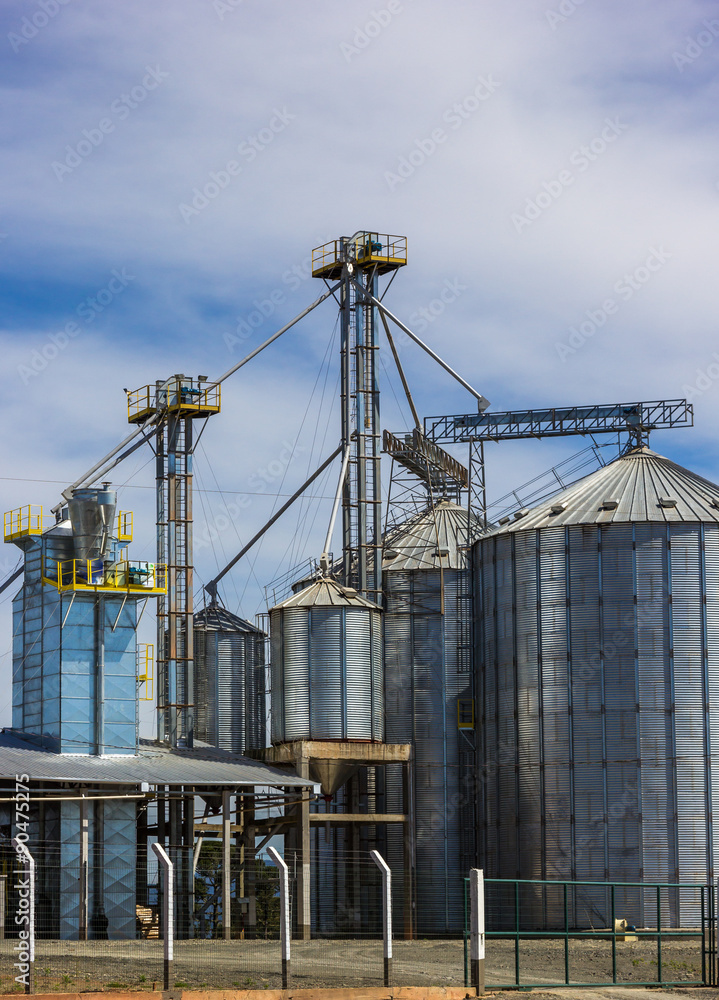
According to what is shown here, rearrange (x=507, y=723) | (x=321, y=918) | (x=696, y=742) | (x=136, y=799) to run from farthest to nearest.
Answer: (x=321, y=918)
(x=507, y=723)
(x=696, y=742)
(x=136, y=799)

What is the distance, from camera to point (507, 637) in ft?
187

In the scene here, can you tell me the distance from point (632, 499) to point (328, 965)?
26.0 metres

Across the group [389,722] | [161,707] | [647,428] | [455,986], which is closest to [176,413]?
[161,707]

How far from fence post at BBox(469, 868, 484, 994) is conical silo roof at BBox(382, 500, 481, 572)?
3354 cm

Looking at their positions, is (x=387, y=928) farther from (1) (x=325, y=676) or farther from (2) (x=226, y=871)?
(1) (x=325, y=676)

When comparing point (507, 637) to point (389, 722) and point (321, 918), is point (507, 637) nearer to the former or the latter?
point (389, 722)

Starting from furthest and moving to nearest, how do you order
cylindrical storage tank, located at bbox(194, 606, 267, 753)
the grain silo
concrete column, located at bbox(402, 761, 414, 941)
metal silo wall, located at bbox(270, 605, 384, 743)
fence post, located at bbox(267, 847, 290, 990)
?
cylindrical storage tank, located at bbox(194, 606, 267, 753), the grain silo, concrete column, located at bbox(402, 761, 414, 941), metal silo wall, located at bbox(270, 605, 384, 743), fence post, located at bbox(267, 847, 290, 990)

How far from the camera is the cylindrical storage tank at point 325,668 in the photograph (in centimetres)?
5634

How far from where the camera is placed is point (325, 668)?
56.8 metres

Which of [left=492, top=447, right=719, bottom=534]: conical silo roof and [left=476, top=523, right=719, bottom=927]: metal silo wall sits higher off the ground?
[left=492, top=447, right=719, bottom=534]: conical silo roof

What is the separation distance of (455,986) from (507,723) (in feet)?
88.6

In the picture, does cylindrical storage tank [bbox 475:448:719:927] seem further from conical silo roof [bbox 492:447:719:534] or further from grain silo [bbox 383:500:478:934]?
grain silo [bbox 383:500:478:934]

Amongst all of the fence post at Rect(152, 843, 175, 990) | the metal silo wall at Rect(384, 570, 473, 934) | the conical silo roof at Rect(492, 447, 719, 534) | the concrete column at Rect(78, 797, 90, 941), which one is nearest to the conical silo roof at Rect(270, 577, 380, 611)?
the metal silo wall at Rect(384, 570, 473, 934)

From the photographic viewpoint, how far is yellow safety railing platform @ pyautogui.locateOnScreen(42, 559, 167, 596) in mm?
52562
